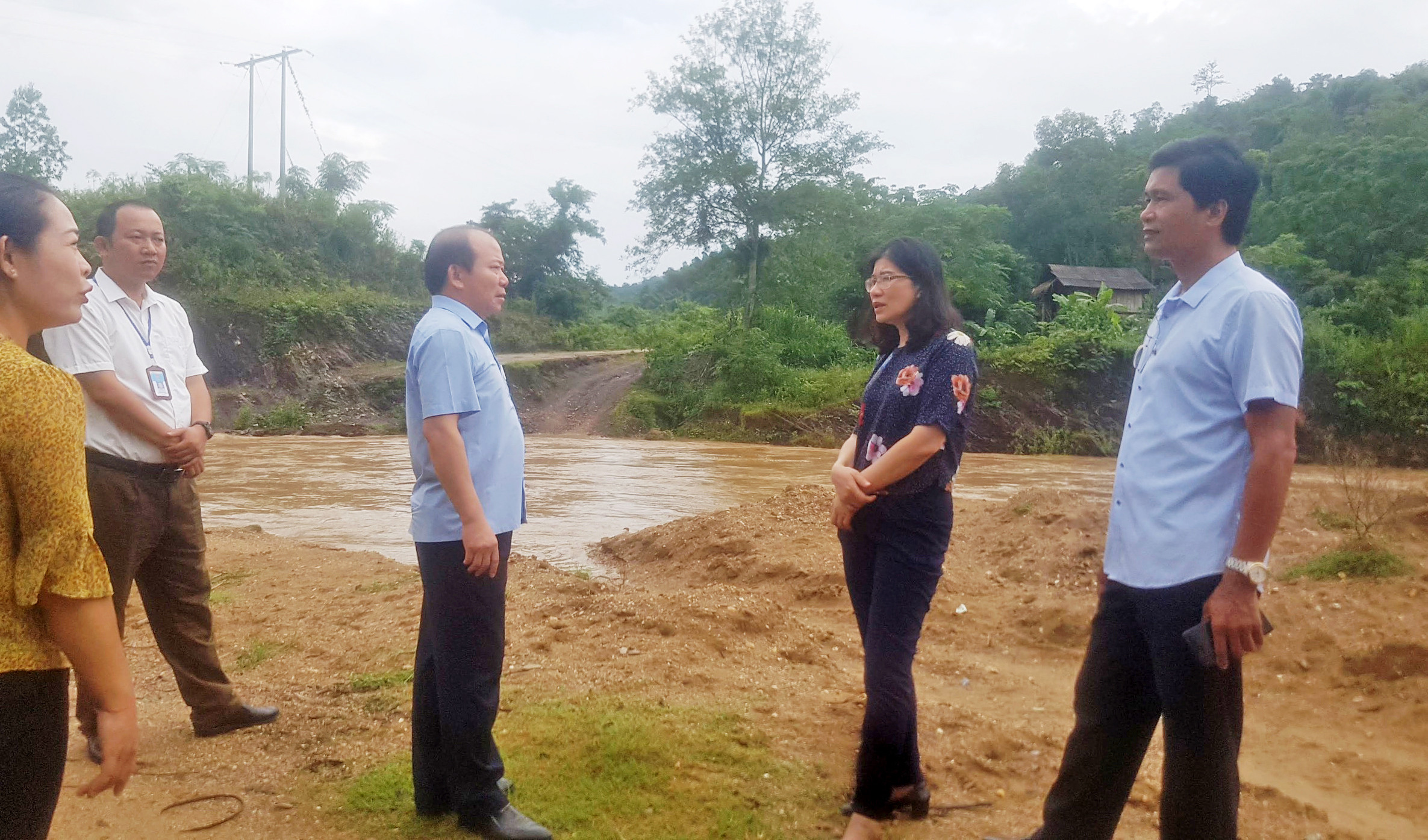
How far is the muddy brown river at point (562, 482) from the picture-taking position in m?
10.2

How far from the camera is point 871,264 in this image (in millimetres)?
3078

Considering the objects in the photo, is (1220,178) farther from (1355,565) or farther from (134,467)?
(1355,565)

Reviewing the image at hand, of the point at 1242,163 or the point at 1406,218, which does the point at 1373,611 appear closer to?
the point at 1242,163

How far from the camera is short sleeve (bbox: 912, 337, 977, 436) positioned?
2.73 metres

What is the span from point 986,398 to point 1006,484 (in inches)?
305

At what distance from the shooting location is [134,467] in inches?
131

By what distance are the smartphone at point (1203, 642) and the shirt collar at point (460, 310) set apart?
1.95 meters

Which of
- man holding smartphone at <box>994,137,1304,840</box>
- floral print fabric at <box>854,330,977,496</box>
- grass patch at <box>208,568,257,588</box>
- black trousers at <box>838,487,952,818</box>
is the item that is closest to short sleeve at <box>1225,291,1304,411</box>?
man holding smartphone at <box>994,137,1304,840</box>

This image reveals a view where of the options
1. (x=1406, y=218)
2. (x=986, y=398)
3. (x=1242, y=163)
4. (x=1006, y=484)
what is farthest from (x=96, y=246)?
(x=1406, y=218)

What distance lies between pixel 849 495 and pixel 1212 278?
3.50 ft

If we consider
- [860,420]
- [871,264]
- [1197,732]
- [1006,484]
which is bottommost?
[1006,484]

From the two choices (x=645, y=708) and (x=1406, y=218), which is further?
(x=1406, y=218)

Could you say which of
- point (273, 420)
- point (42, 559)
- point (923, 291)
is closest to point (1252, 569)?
point (923, 291)

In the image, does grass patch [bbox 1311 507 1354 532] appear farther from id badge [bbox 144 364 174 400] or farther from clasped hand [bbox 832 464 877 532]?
id badge [bbox 144 364 174 400]
